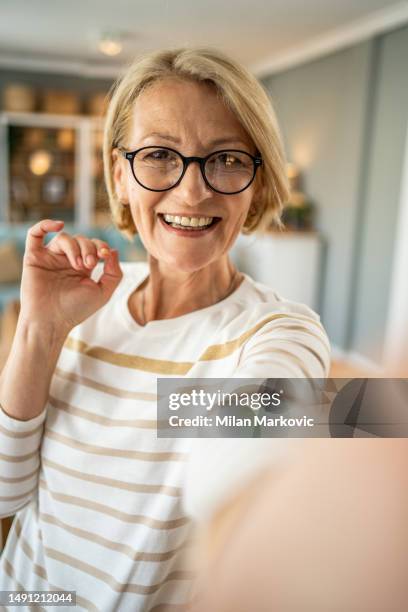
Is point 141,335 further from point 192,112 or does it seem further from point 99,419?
point 192,112

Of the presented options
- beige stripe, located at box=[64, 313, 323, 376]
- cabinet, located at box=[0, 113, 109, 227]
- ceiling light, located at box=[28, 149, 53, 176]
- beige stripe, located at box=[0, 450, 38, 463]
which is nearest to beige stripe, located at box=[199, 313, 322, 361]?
beige stripe, located at box=[64, 313, 323, 376]

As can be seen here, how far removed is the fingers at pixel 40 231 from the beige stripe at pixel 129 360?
11 cm

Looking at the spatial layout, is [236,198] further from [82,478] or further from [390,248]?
[390,248]

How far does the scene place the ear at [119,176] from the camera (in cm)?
44

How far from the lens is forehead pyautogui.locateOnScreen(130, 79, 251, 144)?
383mm

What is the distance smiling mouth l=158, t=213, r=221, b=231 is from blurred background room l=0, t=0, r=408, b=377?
8 cm

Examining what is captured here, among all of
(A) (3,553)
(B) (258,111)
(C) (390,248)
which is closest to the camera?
(B) (258,111)

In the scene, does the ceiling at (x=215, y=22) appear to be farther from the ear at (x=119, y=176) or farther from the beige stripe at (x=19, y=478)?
the beige stripe at (x=19, y=478)

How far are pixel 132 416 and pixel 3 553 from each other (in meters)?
0.23

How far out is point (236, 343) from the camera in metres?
0.42

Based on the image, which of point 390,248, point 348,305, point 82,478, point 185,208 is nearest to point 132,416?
point 82,478

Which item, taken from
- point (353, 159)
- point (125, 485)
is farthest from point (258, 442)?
point (353, 159)

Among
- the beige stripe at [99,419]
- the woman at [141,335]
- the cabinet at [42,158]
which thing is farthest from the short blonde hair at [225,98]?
the cabinet at [42,158]

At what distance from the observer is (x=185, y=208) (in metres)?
0.40
